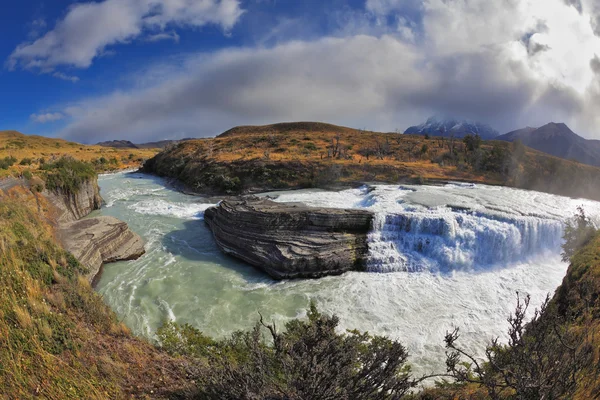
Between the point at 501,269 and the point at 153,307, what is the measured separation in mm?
17867

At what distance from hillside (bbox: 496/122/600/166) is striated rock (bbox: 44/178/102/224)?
181192 mm

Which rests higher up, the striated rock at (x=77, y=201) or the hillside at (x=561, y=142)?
the hillside at (x=561, y=142)

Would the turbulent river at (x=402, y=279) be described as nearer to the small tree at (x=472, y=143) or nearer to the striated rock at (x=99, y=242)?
the striated rock at (x=99, y=242)

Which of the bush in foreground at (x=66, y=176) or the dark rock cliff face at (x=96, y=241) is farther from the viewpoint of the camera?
the bush in foreground at (x=66, y=176)

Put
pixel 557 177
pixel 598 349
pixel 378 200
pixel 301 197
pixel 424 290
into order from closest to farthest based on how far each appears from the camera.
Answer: pixel 598 349
pixel 424 290
pixel 378 200
pixel 301 197
pixel 557 177

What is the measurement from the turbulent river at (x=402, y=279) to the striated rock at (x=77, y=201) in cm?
445

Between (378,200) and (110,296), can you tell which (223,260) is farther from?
(378,200)

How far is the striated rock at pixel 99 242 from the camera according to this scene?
14.9 m

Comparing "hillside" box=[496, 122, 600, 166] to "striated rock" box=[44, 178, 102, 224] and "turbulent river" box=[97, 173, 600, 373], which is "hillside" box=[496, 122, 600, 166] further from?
"striated rock" box=[44, 178, 102, 224]

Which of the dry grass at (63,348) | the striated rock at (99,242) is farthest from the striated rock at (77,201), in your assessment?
the dry grass at (63,348)

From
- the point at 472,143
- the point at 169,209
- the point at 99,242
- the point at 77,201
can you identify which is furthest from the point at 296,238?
the point at 472,143

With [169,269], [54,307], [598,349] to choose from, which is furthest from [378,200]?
[54,307]

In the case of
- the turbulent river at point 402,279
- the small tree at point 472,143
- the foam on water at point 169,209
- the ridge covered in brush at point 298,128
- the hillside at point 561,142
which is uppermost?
the hillside at point 561,142

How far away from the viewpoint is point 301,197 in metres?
28.9
